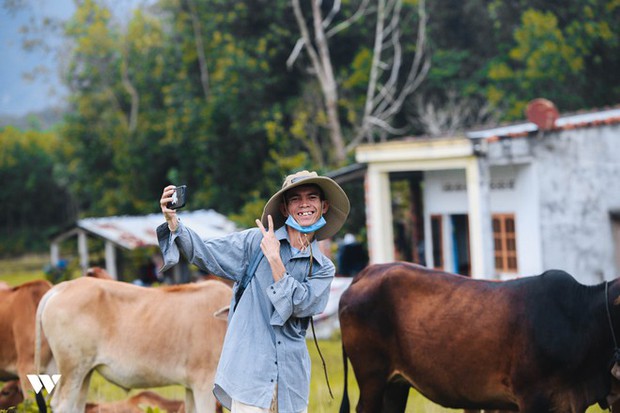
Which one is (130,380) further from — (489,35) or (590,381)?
(489,35)

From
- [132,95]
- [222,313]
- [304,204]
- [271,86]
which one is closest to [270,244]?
[304,204]

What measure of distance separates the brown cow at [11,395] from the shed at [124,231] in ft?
42.8

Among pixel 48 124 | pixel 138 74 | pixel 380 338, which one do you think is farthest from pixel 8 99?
pixel 380 338

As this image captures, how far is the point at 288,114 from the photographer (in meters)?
31.2

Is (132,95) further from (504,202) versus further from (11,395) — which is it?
(11,395)

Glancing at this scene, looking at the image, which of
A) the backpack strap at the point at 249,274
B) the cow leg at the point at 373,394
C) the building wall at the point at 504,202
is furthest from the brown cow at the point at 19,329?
the building wall at the point at 504,202

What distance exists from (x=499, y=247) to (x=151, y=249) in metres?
10.1

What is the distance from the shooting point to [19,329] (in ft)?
29.7

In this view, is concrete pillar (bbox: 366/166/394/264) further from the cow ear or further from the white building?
the cow ear

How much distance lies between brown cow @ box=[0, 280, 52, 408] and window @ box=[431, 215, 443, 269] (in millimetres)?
11384

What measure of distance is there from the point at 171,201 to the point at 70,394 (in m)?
4.16

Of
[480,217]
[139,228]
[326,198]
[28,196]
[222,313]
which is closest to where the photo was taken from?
[326,198]

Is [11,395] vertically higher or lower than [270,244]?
lower

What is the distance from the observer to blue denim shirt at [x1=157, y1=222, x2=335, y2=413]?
14.3 ft
